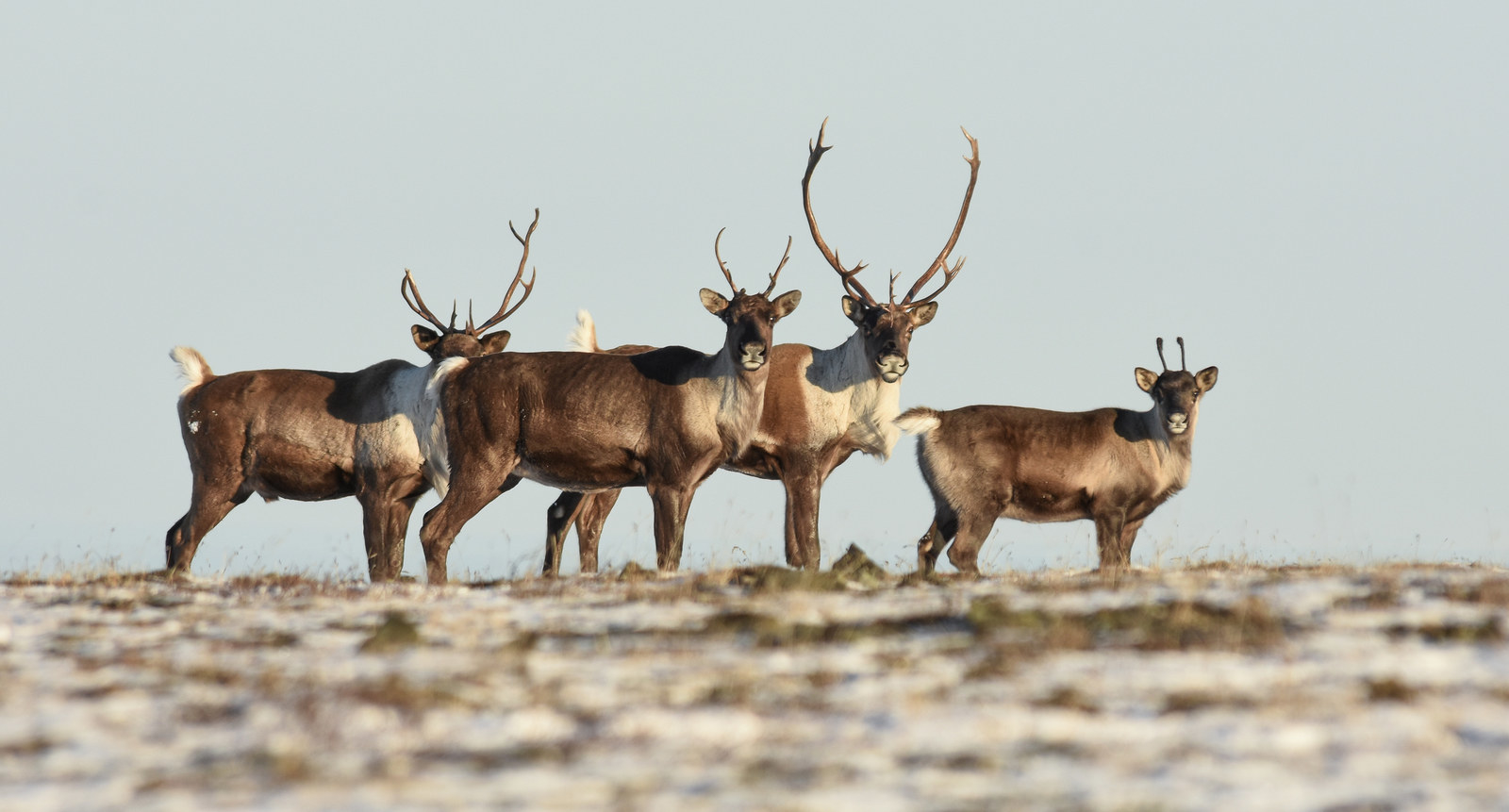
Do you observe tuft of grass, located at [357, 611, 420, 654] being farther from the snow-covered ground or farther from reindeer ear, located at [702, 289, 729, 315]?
reindeer ear, located at [702, 289, 729, 315]

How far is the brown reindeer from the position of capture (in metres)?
13.1

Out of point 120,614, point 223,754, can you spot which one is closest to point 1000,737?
point 223,754

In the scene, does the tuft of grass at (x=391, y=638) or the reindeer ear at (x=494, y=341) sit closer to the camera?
the tuft of grass at (x=391, y=638)

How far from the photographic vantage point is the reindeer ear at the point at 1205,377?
1461 centimetres

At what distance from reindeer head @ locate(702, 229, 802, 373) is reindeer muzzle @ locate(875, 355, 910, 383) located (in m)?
0.90

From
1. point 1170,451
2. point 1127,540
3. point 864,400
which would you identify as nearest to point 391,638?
point 864,400

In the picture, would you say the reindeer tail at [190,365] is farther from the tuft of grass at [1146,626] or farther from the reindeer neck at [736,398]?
the tuft of grass at [1146,626]

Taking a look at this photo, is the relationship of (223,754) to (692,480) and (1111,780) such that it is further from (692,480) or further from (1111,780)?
(692,480)

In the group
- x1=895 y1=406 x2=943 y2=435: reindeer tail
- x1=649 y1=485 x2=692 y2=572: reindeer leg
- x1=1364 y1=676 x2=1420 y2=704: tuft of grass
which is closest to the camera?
x1=1364 y1=676 x2=1420 y2=704: tuft of grass

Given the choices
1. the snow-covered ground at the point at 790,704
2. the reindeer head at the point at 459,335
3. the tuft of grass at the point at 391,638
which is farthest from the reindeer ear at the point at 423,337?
the tuft of grass at the point at 391,638

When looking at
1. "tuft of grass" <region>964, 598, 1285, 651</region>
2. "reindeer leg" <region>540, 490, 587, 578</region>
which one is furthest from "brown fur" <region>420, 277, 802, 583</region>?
"tuft of grass" <region>964, 598, 1285, 651</region>

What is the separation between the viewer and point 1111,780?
5195 mm

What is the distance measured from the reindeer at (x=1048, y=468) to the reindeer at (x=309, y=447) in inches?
170

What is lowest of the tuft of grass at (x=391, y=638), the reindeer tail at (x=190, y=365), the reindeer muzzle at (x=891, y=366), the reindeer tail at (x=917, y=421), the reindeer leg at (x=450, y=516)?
the tuft of grass at (x=391, y=638)
